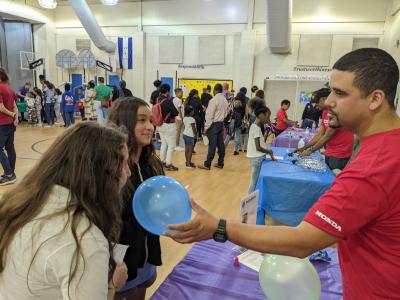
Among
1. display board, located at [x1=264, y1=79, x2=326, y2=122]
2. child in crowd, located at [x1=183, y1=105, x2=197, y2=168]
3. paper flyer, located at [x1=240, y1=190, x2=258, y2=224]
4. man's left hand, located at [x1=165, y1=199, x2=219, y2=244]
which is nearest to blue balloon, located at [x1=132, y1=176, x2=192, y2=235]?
man's left hand, located at [x1=165, y1=199, x2=219, y2=244]

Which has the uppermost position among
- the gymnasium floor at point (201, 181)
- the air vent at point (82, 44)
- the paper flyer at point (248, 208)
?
the air vent at point (82, 44)

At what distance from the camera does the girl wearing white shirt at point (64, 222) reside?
730 millimetres

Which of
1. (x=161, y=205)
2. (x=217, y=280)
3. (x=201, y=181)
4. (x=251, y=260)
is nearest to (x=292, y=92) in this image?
(x=201, y=181)

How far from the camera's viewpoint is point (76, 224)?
29.5 inches

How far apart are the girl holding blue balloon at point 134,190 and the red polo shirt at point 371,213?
911 mm

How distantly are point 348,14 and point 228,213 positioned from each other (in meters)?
8.72

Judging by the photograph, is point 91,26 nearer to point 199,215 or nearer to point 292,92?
point 292,92

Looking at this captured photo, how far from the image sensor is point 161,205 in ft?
3.67

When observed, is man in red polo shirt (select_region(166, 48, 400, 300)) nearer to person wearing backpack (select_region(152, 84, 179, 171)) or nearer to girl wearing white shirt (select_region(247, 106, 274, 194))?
girl wearing white shirt (select_region(247, 106, 274, 194))

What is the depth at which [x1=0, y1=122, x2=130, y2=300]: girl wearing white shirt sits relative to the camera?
0.73m

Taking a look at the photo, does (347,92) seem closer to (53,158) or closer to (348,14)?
(53,158)

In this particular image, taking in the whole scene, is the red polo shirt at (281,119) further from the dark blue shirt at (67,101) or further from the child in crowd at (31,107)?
the child in crowd at (31,107)

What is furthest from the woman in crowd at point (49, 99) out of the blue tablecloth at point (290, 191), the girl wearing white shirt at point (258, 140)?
the blue tablecloth at point (290, 191)

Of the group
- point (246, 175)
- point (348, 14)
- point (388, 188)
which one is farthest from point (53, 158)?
point (348, 14)
